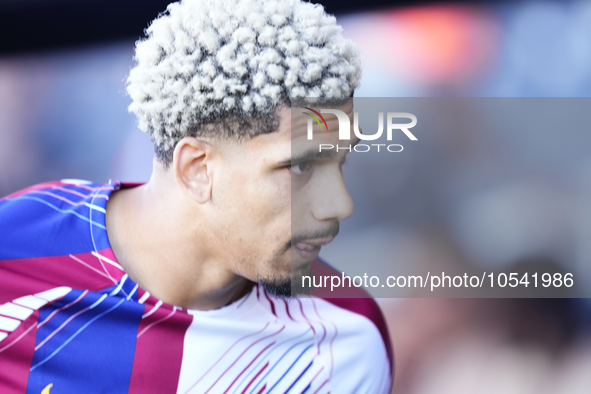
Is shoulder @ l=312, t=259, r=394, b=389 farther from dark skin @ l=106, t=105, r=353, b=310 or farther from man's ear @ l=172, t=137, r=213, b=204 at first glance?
man's ear @ l=172, t=137, r=213, b=204

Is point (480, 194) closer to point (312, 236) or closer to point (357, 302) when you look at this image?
point (357, 302)

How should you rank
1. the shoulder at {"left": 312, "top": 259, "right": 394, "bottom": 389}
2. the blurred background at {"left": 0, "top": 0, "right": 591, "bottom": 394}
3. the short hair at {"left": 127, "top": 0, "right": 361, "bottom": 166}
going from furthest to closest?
the blurred background at {"left": 0, "top": 0, "right": 591, "bottom": 394} → the shoulder at {"left": 312, "top": 259, "right": 394, "bottom": 389} → the short hair at {"left": 127, "top": 0, "right": 361, "bottom": 166}

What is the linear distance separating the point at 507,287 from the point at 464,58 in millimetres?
883

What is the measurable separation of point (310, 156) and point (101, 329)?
1.87 ft

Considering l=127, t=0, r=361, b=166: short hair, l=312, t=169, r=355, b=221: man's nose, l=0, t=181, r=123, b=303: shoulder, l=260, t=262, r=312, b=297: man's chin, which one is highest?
l=127, t=0, r=361, b=166: short hair

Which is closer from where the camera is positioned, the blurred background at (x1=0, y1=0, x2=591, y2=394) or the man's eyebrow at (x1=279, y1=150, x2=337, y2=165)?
the man's eyebrow at (x1=279, y1=150, x2=337, y2=165)

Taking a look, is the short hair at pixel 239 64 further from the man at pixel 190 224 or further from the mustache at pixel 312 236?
the mustache at pixel 312 236

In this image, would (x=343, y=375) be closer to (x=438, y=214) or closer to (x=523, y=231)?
(x=438, y=214)

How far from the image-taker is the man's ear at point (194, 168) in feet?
2.90

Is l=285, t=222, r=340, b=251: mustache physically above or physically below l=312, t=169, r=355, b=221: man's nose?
below

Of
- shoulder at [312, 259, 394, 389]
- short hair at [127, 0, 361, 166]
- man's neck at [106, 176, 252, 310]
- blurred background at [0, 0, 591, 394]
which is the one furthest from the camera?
blurred background at [0, 0, 591, 394]

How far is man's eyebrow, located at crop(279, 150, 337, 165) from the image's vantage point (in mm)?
870

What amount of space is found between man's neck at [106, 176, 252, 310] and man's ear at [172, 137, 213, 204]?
0.03 metres

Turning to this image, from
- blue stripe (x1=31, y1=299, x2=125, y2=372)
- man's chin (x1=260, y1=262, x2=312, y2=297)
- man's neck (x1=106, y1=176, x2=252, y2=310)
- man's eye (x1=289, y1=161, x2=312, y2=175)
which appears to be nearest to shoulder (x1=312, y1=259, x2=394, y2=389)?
man's chin (x1=260, y1=262, x2=312, y2=297)
